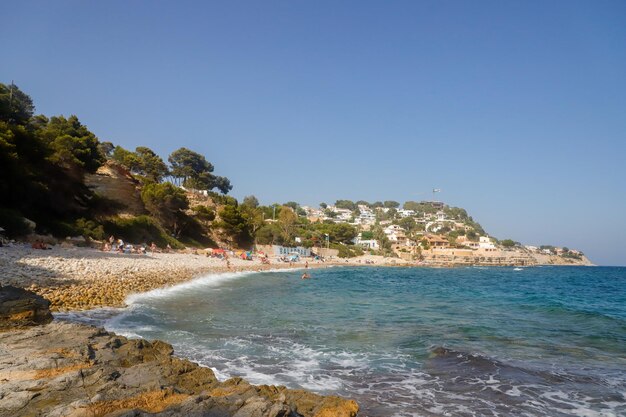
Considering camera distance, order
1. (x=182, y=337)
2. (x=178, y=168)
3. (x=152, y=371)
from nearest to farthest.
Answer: (x=152, y=371) < (x=182, y=337) < (x=178, y=168)

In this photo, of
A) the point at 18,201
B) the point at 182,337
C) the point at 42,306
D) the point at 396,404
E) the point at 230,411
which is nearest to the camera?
the point at 230,411

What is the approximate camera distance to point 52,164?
1183 inches

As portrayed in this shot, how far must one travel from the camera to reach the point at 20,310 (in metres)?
7.02

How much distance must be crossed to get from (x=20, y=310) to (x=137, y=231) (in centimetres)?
3102

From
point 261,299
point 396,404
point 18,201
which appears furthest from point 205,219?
point 396,404

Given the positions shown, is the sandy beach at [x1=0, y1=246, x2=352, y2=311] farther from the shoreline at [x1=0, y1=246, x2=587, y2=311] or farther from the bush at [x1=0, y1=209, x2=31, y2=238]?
the bush at [x1=0, y1=209, x2=31, y2=238]

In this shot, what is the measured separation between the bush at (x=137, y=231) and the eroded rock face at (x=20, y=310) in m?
27.3

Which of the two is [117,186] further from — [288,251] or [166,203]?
[288,251]

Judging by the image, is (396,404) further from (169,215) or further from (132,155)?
(132,155)

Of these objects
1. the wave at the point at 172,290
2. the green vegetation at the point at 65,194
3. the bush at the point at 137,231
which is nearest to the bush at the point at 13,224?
the green vegetation at the point at 65,194

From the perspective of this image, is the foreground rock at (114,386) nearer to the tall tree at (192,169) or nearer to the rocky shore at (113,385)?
the rocky shore at (113,385)

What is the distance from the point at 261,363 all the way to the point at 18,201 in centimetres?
2415

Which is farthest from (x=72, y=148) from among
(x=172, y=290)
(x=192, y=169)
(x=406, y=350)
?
(x=192, y=169)

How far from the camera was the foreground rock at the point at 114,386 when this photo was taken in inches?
142
